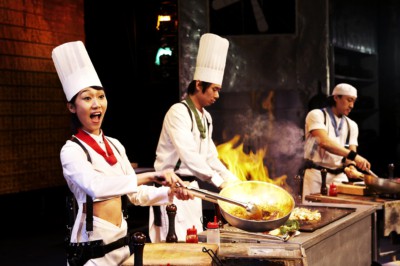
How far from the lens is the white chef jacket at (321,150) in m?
6.50

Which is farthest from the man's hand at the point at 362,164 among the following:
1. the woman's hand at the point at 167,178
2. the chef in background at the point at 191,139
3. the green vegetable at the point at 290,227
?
the woman's hand at the point at 167,178

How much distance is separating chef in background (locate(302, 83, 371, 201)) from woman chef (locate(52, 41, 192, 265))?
3.46 meters

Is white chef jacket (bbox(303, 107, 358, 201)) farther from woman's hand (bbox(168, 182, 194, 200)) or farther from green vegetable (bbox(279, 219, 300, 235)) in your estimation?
woman's hand (bbox(168, 182, 194, 200))

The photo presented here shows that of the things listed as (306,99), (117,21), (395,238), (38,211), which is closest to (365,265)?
(395,238)

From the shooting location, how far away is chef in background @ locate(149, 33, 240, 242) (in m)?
4.88

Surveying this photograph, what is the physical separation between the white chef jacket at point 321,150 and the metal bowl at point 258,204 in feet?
9.20

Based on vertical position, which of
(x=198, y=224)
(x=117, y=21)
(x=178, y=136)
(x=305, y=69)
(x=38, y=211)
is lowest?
(x=38, y=211)

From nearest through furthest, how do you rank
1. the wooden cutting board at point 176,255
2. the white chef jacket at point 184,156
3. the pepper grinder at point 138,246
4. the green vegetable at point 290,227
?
the pepper grinder at point 138,246
the wooden cutting board at point 176,255
the green vegetable at point 290,227
the white chef jacket at point 184,156

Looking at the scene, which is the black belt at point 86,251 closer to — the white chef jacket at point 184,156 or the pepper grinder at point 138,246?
the pepper grinder at point 138,246

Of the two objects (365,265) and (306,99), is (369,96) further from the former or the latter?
(365,265)

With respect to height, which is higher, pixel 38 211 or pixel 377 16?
pixel 377 16

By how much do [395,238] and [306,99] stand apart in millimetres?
3743

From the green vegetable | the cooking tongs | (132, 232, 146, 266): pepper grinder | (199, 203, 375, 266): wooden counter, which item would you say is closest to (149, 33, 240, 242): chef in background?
(199, 203, 375, 266): wooden counter

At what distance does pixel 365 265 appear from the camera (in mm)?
4891
